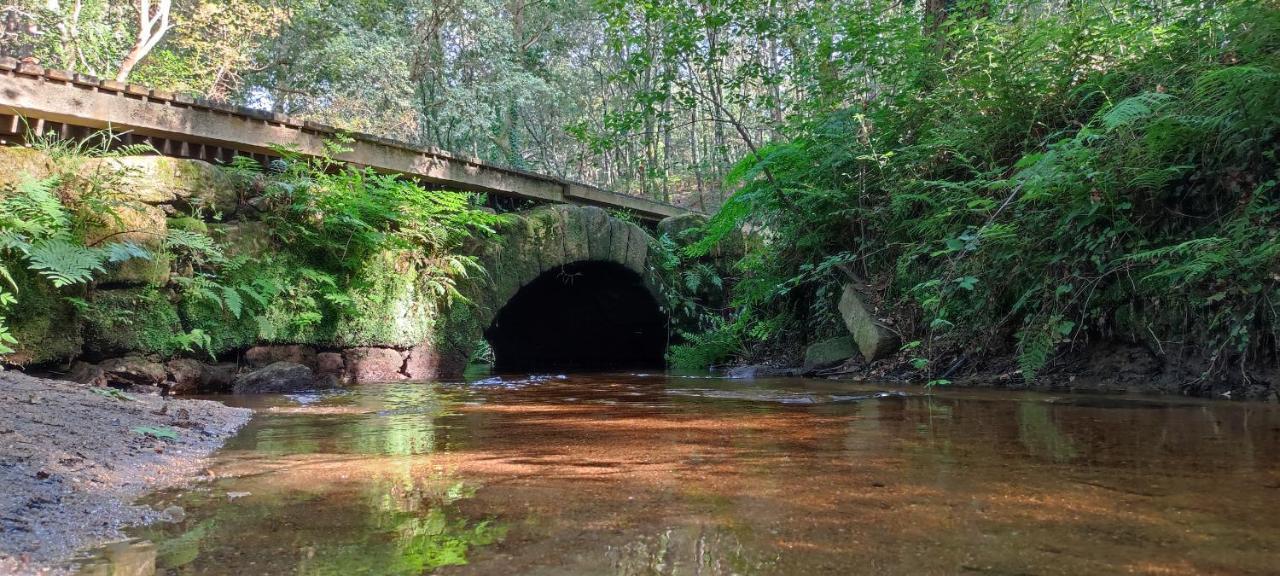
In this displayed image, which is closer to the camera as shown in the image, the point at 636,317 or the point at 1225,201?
the point at 1225,201

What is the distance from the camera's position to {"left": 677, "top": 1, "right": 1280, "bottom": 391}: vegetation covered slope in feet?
13.4

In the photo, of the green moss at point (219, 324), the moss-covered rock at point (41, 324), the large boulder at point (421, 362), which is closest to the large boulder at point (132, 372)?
the moss-covered rock at point (41, 324)

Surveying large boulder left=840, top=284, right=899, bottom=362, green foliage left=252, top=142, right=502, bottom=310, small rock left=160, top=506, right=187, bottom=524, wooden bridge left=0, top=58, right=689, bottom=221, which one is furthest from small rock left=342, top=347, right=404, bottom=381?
small rock left=160, top=506, right=187, bottom=524

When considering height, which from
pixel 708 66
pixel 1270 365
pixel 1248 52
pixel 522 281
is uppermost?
pixel 708 66

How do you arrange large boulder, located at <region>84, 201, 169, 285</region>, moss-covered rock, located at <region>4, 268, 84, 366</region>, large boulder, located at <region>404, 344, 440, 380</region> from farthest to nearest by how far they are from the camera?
large boulder, located at <region>404, 344, 440, 380</region> < large boulder, located at <region>84, 201, 169, 285</region> < moss-covered rock, located at <region>4, 268, 84, 366</region>

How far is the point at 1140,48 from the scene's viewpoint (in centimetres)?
539

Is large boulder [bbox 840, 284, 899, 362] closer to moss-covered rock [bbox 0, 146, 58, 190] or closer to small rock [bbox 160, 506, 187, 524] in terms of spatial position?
small rock [bbox 160, 506, 187, 524]

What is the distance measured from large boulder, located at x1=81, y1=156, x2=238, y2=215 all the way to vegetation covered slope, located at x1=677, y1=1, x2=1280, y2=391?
195 inches

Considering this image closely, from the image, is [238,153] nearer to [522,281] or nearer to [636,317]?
[522,281]

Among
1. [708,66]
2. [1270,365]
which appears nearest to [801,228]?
[708,66]

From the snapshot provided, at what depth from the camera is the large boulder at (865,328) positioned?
6156 millimetres

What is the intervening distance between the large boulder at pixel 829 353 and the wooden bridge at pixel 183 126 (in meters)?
4.36

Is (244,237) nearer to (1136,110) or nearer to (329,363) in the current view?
(329,363)

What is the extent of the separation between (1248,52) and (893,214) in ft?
9.32
